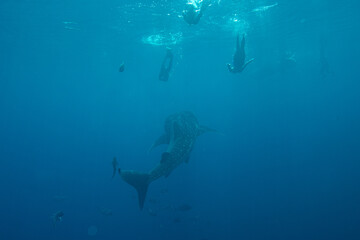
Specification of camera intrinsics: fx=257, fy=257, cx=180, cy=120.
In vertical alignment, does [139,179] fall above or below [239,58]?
below

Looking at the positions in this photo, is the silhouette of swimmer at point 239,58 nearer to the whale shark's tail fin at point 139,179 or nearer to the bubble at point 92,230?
the whale shark's tail fin at point 139,179

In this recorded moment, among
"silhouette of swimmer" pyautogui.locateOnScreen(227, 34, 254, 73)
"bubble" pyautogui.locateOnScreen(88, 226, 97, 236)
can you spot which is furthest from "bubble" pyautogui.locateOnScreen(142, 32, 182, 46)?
"silhouette of swimmer" pyautogui.locateOnScreen(227, 34, 254, 73)

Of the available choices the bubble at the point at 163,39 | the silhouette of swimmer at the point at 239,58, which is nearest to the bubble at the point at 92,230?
the silhouette of swimmer at the point at 239,58

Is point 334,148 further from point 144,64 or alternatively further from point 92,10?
point 144,64

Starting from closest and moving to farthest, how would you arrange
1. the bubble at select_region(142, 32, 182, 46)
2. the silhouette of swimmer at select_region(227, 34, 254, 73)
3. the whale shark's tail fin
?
the whale shark's tail fin, the silhouette of swimmer at select_region(227, 34, 254, 73), the bubble at select_region(142, 32, 182, 46)

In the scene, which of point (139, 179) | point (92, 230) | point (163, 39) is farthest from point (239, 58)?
point (163, 39)

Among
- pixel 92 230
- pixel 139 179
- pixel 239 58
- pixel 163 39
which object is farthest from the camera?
pixel 163 39

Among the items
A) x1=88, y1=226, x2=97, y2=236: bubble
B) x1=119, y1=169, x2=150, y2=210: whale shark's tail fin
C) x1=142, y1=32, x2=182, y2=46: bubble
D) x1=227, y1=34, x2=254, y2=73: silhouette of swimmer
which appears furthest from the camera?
x1=142, y1=32, x2=182, y2=46: bubble

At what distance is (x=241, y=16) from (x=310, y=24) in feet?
32.2

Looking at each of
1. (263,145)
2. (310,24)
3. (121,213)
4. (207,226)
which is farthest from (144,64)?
(207,226)

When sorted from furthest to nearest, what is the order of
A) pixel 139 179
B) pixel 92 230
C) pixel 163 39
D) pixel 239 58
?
pixel 163 39 < pixel 92 230 < pixel 239 58 < pixel 139 179

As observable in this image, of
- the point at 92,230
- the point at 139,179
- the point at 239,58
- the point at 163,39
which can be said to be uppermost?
the point at 239,58

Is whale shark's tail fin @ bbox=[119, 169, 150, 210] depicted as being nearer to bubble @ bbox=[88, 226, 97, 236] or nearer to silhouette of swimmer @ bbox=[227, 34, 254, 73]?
silhouette of swimmer @ bbox=[227, 34, 254, 73]

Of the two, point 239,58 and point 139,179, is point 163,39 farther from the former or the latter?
point 139,179
